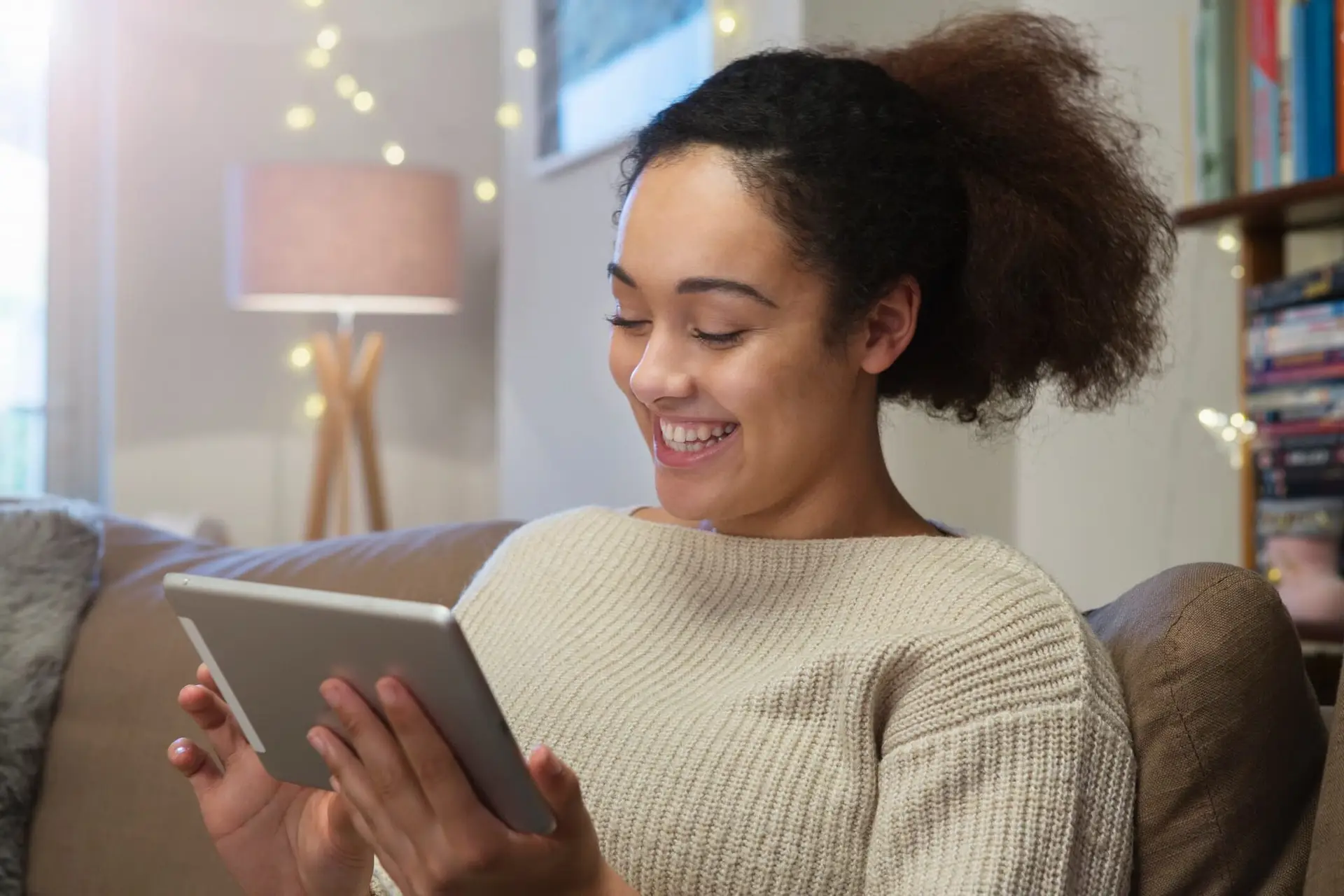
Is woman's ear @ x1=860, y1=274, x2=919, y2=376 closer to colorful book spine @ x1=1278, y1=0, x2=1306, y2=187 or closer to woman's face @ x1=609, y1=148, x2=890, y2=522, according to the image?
woman's face @ x1=609, y1=148, x2=890, y2=522

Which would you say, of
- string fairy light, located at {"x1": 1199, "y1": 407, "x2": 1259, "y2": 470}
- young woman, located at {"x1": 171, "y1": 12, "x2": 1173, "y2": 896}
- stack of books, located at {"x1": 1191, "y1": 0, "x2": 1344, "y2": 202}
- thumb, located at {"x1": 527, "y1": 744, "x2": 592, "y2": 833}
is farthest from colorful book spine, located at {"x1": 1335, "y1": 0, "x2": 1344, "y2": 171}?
thumb, located at {"x1": 527, "y1": 744, "x2": 592, "y2": 833}

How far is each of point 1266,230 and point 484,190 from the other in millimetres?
2307

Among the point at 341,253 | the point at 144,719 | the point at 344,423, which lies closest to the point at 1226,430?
the point at 144,719

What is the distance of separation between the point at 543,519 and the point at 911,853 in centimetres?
53

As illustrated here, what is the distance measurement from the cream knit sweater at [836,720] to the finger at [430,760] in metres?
0.21

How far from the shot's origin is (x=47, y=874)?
1.45 meters

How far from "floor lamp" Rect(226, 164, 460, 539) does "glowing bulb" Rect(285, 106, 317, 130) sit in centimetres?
58

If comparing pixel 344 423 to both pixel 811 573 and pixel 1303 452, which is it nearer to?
pixel 1303 452

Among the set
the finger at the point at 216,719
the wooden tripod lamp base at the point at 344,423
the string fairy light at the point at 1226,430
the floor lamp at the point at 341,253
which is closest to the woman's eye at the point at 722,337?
the finger at the point at 216,719

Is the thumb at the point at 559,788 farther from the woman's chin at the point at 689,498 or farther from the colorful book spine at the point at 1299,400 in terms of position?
→ the colorful book spine at the point at 1299,400

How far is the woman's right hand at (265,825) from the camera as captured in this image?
994 millimetres

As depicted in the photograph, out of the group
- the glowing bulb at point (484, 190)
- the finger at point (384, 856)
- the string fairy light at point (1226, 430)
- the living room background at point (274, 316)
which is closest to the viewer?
the finger at point (384, 856)

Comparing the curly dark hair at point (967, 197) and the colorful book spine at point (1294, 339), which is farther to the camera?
the colorful book spine at point (1294, 339)

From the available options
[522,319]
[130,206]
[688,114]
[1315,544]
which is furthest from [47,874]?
[130,206]
